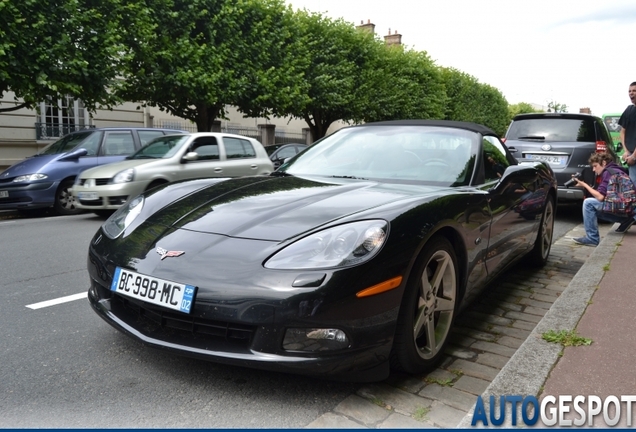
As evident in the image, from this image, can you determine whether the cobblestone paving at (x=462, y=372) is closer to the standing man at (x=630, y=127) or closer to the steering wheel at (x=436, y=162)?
the steering wheel at (x=436, y=162)

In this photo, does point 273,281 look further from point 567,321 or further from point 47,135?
point 47,135

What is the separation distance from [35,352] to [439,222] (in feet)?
7.63

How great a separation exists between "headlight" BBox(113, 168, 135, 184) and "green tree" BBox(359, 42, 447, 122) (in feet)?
60.1

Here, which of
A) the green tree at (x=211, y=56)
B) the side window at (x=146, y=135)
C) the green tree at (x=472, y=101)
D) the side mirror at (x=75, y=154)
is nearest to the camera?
the side mirror at (x=75, y=154)

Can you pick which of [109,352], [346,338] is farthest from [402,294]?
[109,352]

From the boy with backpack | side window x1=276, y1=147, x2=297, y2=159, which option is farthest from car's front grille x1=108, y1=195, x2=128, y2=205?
side window x1=276, y1=147, x2=297, y2=159

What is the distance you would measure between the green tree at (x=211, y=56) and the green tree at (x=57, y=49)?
4.70ft

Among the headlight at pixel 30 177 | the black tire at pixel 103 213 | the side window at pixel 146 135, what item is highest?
the side window at pixel 146 135

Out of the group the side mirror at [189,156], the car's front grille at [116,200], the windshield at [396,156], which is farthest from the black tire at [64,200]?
the windshield at [396,156]

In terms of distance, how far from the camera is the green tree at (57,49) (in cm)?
1105

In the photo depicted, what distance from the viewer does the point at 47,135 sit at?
1941cm

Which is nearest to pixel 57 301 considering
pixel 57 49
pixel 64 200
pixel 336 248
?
pixel 336 248

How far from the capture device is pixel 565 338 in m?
3.20

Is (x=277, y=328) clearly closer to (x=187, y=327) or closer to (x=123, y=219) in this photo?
(x=187, y=327)
